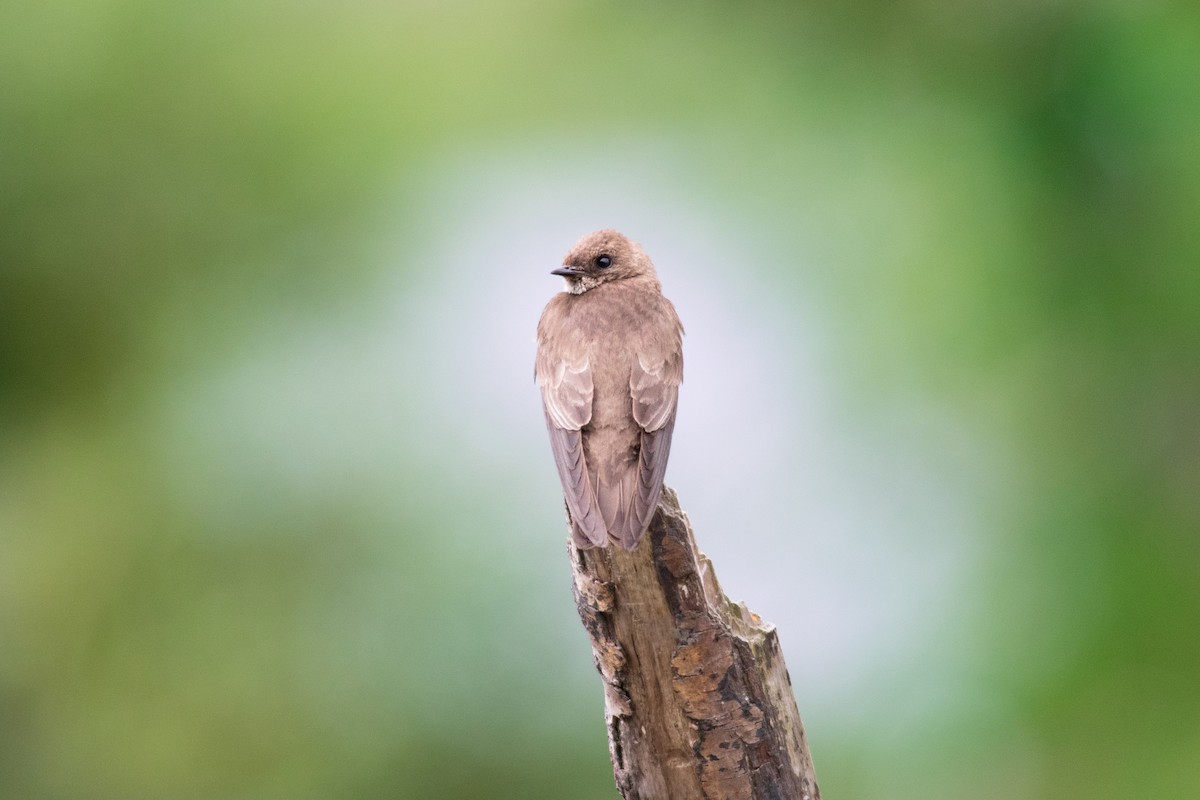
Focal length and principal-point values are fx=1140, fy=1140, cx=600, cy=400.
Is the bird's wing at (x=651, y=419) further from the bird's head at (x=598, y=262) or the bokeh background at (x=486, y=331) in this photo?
the bokeh background at (x=486, y=331)

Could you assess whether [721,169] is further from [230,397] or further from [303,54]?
[230,397]

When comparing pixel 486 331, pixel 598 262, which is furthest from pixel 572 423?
pixel 486 331

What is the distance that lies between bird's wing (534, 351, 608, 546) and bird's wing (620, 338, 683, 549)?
0.12 m

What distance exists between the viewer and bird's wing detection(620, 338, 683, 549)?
3270 millimetres

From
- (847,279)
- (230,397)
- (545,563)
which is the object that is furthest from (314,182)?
(847,279)

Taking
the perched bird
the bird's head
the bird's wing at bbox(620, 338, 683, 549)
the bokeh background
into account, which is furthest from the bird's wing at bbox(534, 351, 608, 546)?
the bokeh background

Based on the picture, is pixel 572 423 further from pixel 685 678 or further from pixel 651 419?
pixel 685 678

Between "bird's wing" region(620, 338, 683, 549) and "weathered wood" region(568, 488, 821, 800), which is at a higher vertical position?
"bird's wing" region(620, 338, 683, 549)

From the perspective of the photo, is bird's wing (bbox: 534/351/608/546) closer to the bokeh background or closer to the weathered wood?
the weathered wood

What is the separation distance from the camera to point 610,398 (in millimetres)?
3791

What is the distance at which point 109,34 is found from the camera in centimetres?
595

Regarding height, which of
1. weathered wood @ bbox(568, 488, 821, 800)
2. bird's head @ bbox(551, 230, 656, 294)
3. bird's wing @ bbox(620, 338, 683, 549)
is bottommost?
weathered wood @ bbox(568, 488, 821, 800)

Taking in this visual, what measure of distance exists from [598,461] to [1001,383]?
9.48 ft

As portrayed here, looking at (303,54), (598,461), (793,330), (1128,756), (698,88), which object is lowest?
(1128,756)
